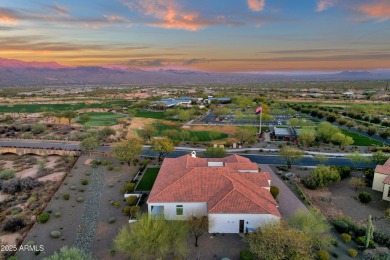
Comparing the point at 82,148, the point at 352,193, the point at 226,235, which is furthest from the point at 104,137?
the point at 352,193

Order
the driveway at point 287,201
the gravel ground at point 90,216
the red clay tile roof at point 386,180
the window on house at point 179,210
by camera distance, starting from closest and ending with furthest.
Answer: the gravel ground at point 90,216 < the window on house at point 179,210 < the driveway at point 287,201 < the red clay tile roof at point 386,180

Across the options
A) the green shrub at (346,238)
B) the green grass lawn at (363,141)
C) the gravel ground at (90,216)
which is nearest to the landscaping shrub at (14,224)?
the gravel ground at (90,216)

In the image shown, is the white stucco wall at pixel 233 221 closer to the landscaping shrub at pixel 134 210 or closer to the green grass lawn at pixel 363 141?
the landscaping shrub at pixel 134 210

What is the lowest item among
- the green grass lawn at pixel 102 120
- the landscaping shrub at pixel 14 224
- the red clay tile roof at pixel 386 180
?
the green grass lawn at pixel 102 120

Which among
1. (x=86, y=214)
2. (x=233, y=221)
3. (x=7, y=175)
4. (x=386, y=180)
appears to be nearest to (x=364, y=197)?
(x=386, y=180)

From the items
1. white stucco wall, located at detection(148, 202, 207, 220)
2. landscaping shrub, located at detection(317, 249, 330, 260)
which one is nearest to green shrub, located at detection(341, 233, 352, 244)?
landscaping shrub, located at detection(317, 249, 330, 260)

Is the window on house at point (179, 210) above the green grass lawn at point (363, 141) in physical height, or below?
above

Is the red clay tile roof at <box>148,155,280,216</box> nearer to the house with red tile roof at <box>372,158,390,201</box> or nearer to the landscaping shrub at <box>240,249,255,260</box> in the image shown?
the landscaping shrub at <box>240,249,255,260</box>
